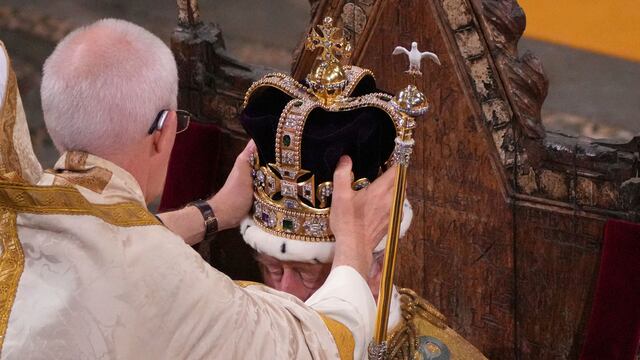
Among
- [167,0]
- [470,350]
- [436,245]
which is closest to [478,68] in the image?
[436,245]

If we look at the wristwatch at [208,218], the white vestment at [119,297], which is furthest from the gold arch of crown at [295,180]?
the white vestment at [119,297]

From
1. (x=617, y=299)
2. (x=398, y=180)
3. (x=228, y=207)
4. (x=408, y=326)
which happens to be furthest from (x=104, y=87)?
(x=617, y=299)

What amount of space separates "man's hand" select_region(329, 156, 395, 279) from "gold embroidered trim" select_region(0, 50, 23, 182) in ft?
2.81

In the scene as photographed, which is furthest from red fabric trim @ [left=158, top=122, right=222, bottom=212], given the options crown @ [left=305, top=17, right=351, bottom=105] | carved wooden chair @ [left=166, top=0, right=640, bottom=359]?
crown @ [left=305, top=17, right=351, bottom=105]

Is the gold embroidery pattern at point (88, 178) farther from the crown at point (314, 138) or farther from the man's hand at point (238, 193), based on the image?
the man's hand at point (238, 193)

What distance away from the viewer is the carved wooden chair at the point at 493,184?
9.91ft

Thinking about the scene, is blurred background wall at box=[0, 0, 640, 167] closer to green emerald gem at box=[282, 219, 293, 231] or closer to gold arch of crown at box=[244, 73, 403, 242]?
gold arch of crown at box=[244, 73, 403, 242]

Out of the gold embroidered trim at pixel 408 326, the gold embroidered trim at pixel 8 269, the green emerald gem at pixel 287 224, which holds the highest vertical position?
the gold embroidered trim at pixel 8 269

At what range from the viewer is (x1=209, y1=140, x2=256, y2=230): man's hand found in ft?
8.96

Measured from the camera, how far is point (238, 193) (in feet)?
9.00

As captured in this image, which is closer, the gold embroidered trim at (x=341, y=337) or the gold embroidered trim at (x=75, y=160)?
the gold embroidered trim at (x=75, y=160)

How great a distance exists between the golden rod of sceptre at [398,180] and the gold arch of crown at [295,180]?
79mm

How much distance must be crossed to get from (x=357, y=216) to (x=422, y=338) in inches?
18.4

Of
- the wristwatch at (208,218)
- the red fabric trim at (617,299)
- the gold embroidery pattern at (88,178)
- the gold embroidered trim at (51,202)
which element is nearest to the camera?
the gold embroidered trim at (51,202)
